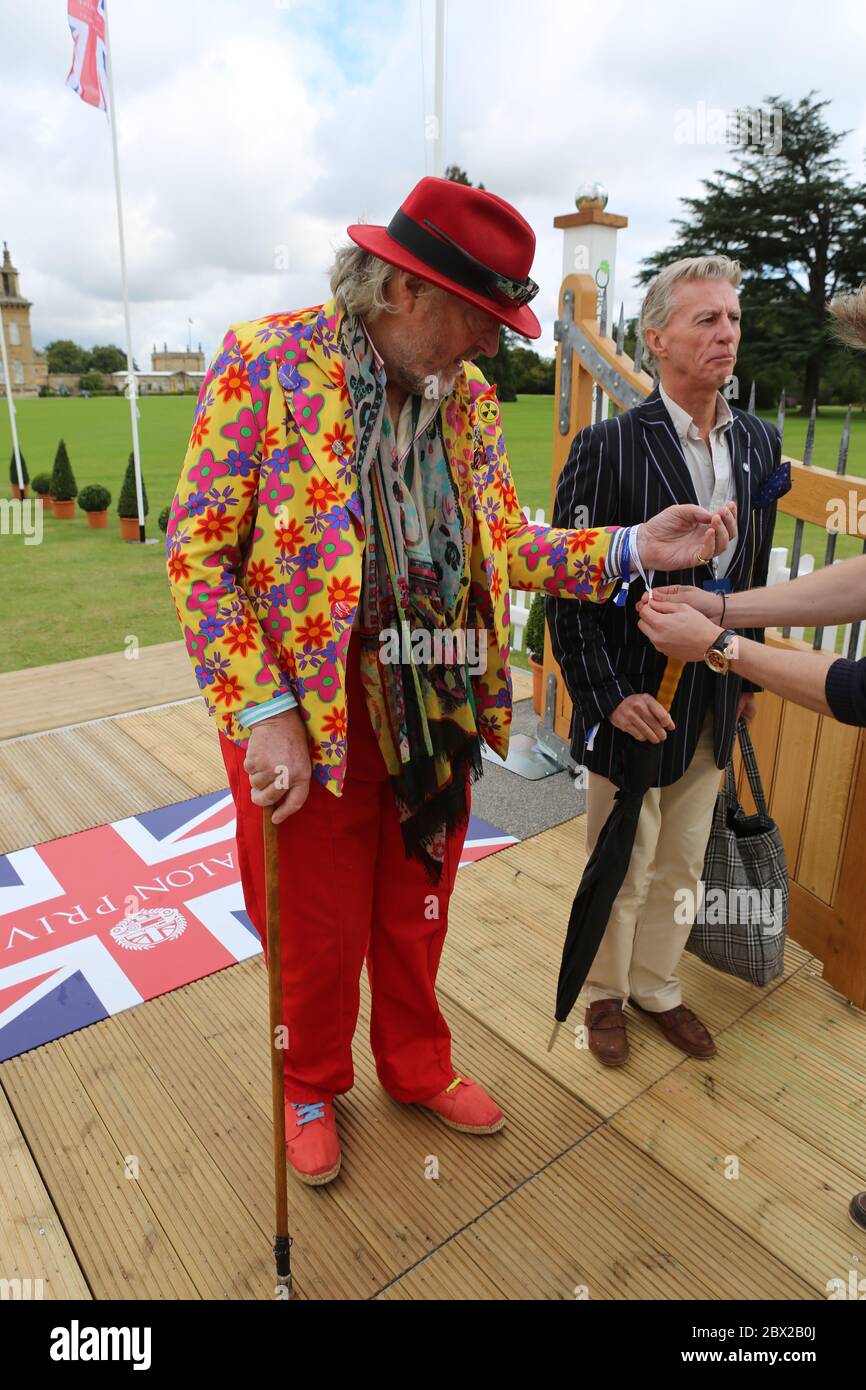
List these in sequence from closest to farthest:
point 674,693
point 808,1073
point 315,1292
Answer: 1. point 315,1292
2. point 674,693
3. point 808,1073

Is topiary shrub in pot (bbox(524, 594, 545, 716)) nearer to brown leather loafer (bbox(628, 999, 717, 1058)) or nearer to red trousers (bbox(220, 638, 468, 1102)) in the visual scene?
brown leather loafer (bbox(628, 999, 717, 1058))

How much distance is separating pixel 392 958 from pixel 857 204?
3820 cm

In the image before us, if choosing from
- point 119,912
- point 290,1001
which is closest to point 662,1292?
point 290,1001

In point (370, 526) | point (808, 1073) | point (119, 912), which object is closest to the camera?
point (370, 526)

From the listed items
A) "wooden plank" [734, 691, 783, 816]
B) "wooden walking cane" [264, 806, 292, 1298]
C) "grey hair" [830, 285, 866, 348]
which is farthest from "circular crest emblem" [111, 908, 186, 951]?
"grey hair" [830, 285, 866, 348]

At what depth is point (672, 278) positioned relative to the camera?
222 centimetres

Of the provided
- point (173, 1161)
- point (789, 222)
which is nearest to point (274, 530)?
point (173, 1161)

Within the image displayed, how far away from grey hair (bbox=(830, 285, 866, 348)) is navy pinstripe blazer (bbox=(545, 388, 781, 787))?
0.53 meters

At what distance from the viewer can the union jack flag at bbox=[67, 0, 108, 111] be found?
9.12m

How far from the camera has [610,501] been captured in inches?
87.8

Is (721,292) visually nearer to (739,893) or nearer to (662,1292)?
(739,893)

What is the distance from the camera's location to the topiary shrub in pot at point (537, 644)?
451 centimetres

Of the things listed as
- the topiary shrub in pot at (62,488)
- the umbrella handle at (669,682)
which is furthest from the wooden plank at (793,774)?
the topiary shrub in pot at (62,488)

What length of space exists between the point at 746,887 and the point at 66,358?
81.0 meters
